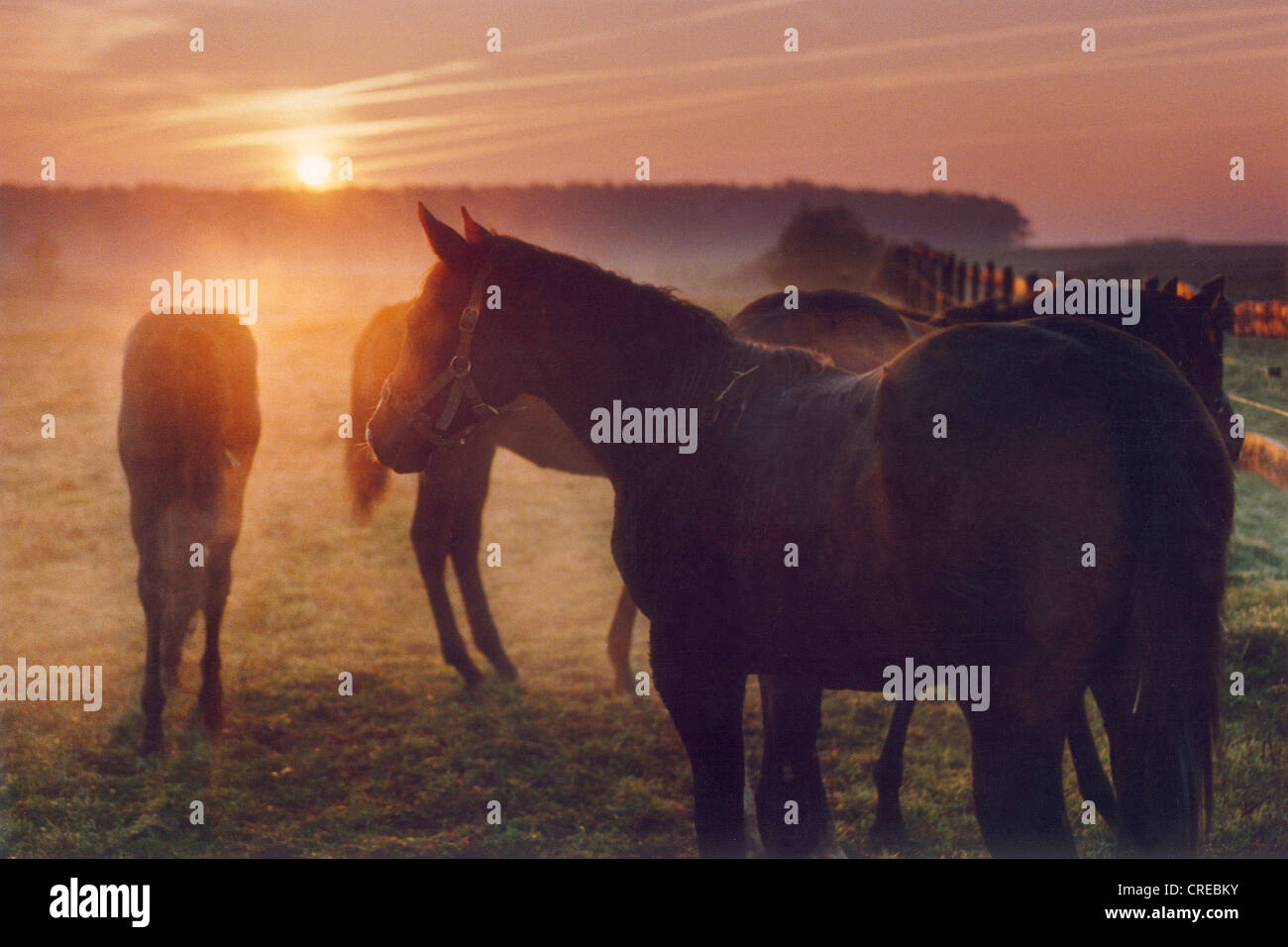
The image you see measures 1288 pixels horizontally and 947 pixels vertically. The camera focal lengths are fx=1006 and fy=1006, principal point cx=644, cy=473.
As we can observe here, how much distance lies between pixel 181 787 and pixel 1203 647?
4795 mm

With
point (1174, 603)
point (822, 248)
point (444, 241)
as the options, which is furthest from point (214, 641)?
point (822, 248)

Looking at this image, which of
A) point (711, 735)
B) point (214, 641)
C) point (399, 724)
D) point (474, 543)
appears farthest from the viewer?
point (474, 543)

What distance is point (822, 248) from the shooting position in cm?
3334

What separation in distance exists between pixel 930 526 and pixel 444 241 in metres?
2.00

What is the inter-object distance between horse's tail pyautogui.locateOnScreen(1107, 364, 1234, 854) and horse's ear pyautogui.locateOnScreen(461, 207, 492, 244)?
2.23 meters

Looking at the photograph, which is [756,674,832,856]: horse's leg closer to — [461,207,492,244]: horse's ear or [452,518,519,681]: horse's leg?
[461,207,492,244]: horse's ear

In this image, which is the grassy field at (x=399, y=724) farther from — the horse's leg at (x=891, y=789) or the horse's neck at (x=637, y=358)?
the horse's neck at (x=637, y=358)

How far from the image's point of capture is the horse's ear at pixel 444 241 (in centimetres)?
359

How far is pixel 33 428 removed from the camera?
548 inches

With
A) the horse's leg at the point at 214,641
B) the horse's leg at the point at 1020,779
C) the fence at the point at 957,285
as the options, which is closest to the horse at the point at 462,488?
the horse's leg at the point at 214,641

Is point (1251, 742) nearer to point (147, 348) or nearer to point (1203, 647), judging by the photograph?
point (1203, 647)

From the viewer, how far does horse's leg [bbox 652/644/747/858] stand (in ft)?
11.5

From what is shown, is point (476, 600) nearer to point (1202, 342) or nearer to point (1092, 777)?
point (1092, 777)

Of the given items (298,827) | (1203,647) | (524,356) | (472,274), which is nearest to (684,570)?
(524,356)
